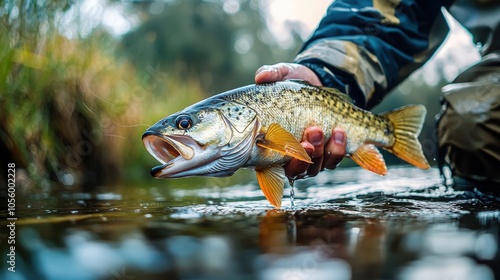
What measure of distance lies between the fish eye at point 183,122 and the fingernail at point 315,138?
20.3 inches

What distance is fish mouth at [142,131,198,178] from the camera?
72.1 inches

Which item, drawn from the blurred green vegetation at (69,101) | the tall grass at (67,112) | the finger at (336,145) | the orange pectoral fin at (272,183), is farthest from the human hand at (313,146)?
the tall grass at (67,112)

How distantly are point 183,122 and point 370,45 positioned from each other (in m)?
1.44

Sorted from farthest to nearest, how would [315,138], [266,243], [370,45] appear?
1. [370,45]
2. [315,138]
3. [266,243]

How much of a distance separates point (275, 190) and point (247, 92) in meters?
0.36

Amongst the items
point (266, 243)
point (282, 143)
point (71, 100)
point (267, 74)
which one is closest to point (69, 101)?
point (71, 100)

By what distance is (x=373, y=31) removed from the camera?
10.0 ft

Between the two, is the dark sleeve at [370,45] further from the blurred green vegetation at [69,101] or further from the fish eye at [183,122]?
the fish eye at [183,122]

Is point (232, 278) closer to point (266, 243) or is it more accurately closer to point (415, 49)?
point (266, 243)

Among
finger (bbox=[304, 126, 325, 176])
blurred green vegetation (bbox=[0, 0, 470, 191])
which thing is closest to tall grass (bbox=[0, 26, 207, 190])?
blurred green vegetation (bbox=[0, 0, 470, 191])

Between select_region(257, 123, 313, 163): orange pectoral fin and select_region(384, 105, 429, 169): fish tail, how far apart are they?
67cm

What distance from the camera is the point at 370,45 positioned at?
9.80ft

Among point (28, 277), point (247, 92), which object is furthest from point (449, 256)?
point (247, 92)

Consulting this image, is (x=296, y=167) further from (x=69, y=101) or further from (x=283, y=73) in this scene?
(x=69, y=101)
